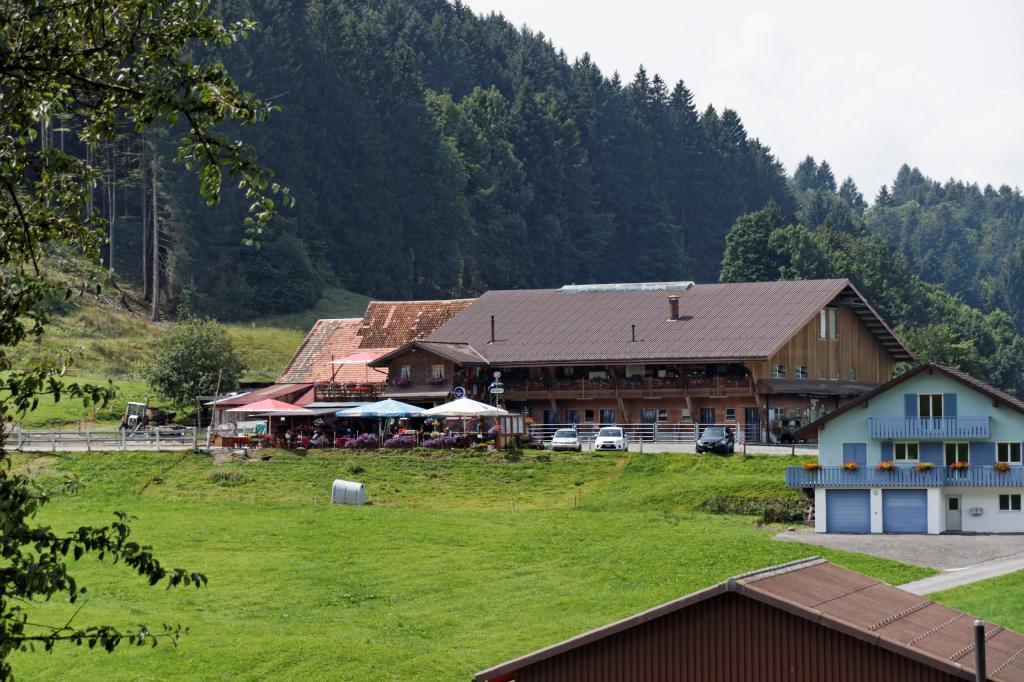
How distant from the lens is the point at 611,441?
65.0 meters

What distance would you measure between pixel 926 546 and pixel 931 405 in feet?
23.9

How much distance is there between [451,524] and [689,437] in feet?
70.1

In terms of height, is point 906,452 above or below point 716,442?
below

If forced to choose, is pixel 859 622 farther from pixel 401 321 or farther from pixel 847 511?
pixel 401 321

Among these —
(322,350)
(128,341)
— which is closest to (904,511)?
(322,350)

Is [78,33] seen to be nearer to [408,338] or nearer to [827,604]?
[827,604]

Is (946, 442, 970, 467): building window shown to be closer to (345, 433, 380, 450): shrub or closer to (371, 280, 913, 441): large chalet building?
(371, 280, 913, 441): large chalet building

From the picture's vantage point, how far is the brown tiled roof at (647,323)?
73.1 meters

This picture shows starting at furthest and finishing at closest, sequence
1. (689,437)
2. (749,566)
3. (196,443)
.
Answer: (689,437) → (196,443) → (749,566)

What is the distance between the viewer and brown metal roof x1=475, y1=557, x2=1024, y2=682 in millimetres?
→ 20594

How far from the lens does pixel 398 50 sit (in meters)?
161

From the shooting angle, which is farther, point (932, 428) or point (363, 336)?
point (363, 336)

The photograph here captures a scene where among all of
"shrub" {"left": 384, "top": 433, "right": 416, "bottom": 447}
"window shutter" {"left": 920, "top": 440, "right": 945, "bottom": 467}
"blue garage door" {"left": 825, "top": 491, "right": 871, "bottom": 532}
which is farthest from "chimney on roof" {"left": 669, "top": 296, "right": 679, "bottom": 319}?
"blue garage door" {"left": 825, "top": 491, "right": 871, "bottom": 532}

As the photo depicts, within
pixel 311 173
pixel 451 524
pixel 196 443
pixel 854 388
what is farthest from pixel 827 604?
pixel 311 173
